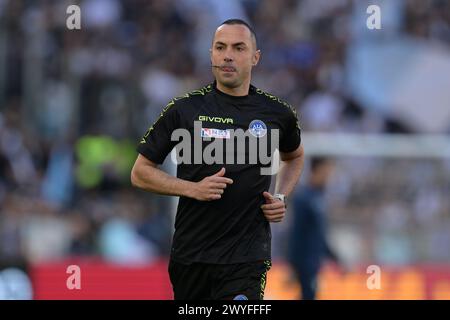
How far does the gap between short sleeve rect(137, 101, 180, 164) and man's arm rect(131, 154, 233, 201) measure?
0.06 m

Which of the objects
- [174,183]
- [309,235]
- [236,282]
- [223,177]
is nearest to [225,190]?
[223,177]

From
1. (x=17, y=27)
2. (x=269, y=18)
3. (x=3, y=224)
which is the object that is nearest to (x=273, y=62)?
(x=269, y=18)

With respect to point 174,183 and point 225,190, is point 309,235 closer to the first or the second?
point 225,190

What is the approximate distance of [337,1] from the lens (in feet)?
58.4

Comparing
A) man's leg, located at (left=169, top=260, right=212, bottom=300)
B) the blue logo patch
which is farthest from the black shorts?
the blue logo patch

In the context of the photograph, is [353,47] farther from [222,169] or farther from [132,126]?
[222,169]

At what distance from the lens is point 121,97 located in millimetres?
15469

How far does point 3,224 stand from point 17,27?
344 cm

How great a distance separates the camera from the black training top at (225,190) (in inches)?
250

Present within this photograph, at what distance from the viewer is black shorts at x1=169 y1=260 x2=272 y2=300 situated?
633cm

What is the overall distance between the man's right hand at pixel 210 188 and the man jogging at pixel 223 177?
0.04 metres

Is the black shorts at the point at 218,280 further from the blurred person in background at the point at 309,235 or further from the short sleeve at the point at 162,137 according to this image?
the blurred person in background at the point at 309,235

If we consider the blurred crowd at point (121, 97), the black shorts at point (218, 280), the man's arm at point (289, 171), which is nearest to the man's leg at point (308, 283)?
the man's arm at point (289, 171)

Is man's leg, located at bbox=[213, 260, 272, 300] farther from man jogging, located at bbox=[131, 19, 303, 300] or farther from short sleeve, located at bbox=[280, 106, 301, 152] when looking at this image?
short sleeve, located at bbox=[280, 106, 301, 152]
